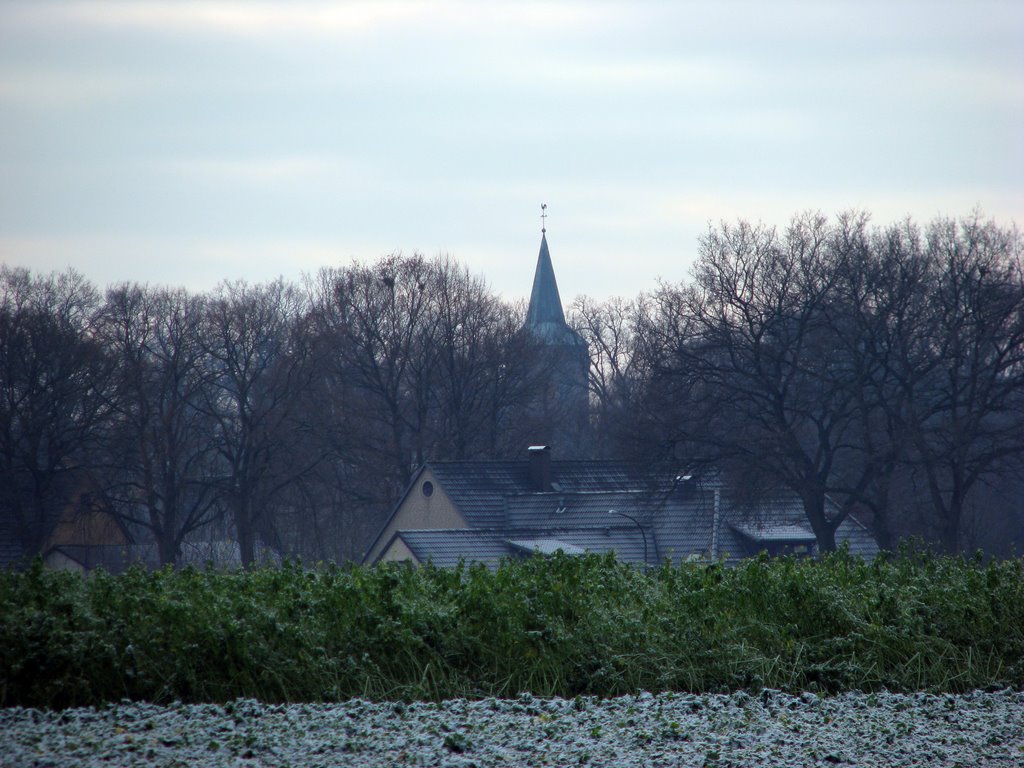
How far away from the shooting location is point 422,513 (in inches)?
1633

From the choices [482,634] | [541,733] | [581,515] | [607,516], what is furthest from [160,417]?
[541,733]

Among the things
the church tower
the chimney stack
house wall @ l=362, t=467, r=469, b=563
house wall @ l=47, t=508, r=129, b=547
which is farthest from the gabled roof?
house wall @ l=47, t=508, r=129, b=547

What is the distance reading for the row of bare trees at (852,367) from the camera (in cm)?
3312

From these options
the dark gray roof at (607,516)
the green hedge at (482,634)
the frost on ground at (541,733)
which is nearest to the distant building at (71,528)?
the dark gray roof at (607,516)

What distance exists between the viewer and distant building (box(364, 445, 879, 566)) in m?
34.3

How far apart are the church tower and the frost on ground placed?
42.2 metres

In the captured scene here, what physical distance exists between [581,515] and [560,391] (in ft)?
55.9

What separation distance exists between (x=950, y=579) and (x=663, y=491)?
25.7 meters

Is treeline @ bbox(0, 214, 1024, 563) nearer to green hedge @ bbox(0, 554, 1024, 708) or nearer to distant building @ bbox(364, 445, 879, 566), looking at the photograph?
distant building @ bbox(364, 445, 879, 566)

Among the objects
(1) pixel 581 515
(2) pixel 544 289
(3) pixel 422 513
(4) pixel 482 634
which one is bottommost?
(4) pixel 482 634

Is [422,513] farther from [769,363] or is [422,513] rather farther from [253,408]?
[769,363]

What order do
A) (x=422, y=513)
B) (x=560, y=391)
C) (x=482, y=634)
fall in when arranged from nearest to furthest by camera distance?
(x=482, y=634)
(x=422, y=513)
(x=560, y=391)

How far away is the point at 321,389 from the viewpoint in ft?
148

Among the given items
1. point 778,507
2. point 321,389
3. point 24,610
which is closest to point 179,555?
point 321,389
